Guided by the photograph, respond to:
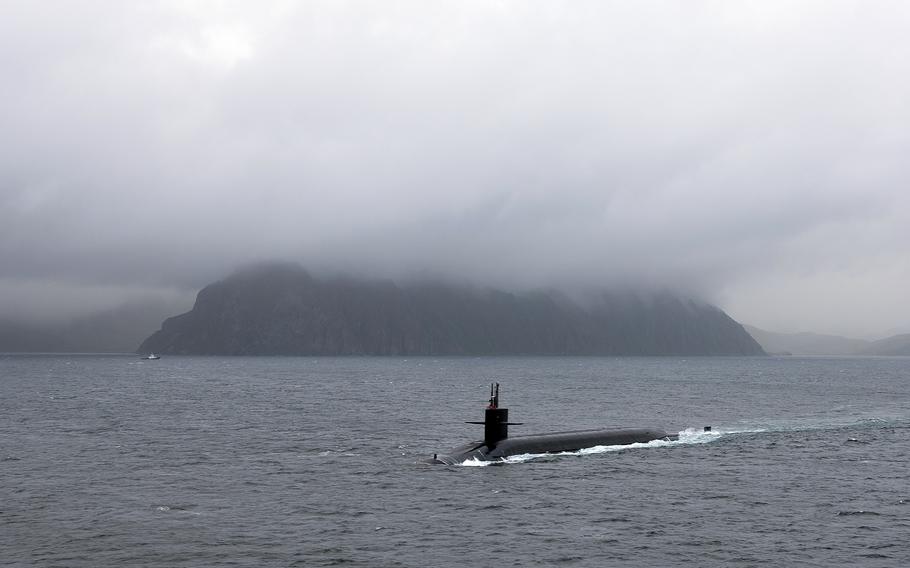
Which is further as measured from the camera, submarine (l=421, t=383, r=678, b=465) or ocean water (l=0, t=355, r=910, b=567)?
submarine (l=421, t=383, r=678, b=465)

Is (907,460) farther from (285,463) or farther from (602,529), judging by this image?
(285,463)

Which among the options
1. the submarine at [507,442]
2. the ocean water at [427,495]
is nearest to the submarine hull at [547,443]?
the submarine at [507,442]

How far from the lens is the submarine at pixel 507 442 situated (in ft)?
229

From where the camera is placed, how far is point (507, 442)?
72.4m

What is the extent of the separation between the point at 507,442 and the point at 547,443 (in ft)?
15.9

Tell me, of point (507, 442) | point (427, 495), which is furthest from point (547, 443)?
point (427, 495)

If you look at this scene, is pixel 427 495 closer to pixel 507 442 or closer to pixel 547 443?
pixel 507 442

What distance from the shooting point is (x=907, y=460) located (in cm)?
7175

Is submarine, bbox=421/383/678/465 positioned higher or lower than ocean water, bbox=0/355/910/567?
higher

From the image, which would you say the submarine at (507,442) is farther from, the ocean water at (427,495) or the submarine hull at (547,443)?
the ocean water at (427,495)

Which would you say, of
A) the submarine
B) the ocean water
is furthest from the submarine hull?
the ocean water

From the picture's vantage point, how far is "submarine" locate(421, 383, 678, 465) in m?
69.7

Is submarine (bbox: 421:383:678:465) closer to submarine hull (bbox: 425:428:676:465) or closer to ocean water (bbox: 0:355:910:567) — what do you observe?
submarine hull (bbox: 425:428:676:465)

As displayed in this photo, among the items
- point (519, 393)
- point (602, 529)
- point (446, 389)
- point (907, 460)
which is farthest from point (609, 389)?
point (602, 529)
